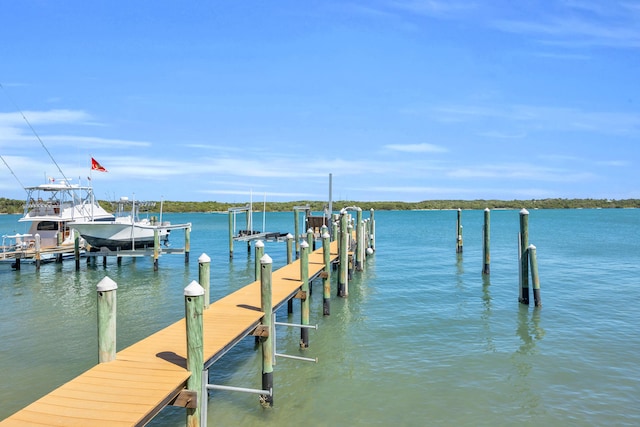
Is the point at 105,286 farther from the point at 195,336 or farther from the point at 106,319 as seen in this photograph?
the point at 195,336

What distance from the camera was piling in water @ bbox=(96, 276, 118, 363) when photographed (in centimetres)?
696

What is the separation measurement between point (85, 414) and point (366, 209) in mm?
145902

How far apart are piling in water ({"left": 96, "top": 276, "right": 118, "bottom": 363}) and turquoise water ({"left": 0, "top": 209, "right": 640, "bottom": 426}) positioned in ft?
6.60

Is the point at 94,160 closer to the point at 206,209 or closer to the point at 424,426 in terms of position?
the point at 424,426

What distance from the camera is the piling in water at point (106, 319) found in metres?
6.96

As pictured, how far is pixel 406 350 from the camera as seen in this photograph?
12078 millimetres

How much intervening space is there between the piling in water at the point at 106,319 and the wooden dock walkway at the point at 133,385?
0.56 feet

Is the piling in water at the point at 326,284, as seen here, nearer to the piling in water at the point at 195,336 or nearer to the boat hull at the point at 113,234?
the piling in water at the point at 195,336

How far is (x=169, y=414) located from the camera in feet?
28.5

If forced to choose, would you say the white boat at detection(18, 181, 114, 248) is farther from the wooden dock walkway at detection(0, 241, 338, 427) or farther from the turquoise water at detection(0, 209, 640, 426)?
the wooden dock walkway at detection(0, 241, 338, 427)

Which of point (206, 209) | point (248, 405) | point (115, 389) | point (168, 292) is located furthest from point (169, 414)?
point (206, 209)

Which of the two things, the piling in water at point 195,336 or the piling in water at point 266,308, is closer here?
the piling in water at point 195,336

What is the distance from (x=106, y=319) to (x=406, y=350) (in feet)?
25.1

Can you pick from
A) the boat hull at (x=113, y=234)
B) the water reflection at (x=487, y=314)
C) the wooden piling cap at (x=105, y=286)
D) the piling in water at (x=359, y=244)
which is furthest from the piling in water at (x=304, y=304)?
the boat hull at (x=113, y=234)
